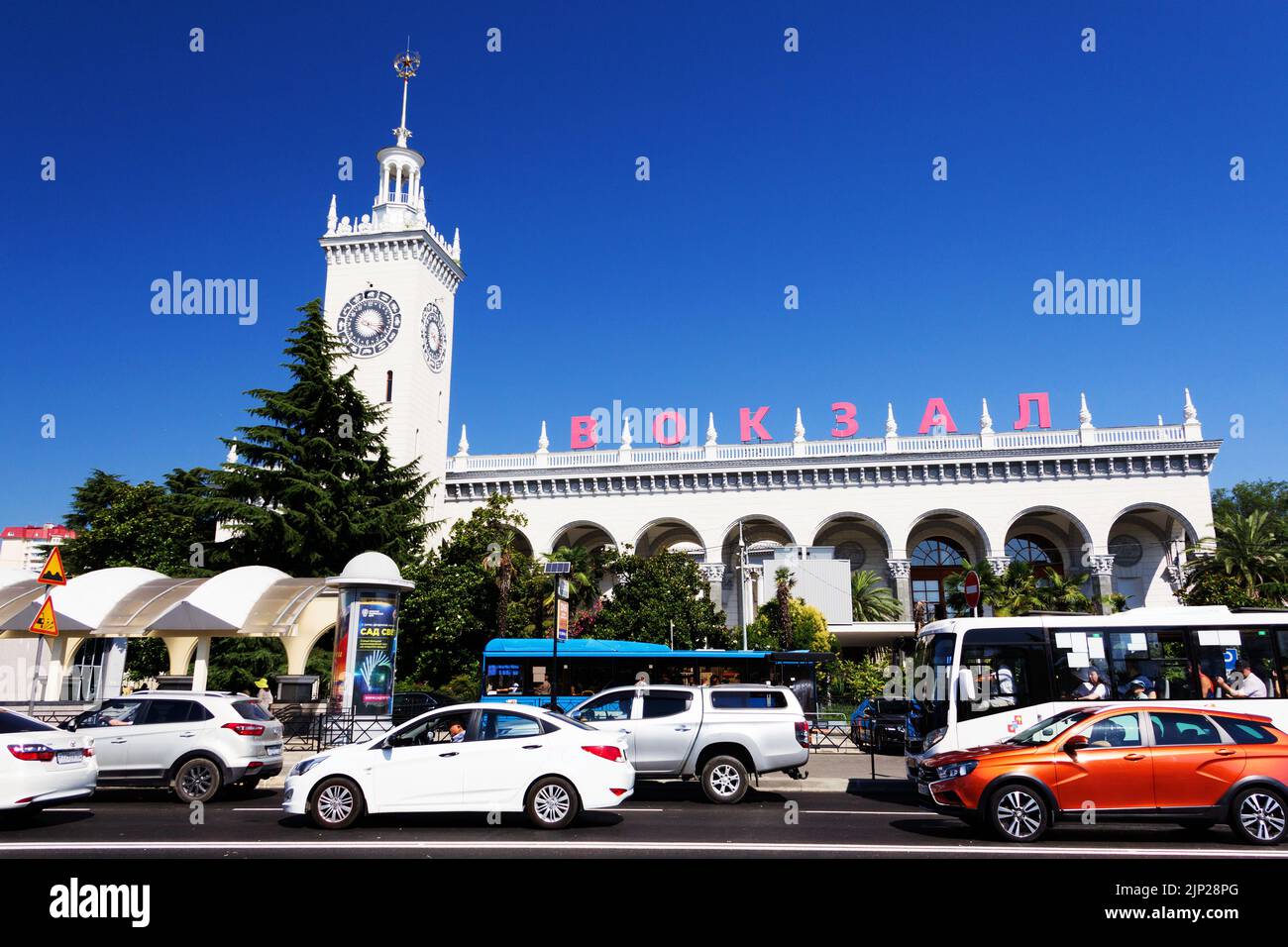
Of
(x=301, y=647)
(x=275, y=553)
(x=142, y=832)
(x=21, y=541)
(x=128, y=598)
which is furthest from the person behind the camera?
(x=21, y=541)

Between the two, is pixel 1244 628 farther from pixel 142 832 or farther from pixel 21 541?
pixel 21 541

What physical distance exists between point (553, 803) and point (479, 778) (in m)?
0.98

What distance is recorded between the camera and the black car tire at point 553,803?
34.4 ft

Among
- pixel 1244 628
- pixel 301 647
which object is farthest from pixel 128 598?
pixel 1244 628

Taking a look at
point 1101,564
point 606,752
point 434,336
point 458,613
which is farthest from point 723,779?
point 434,336

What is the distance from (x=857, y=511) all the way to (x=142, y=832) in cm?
3870

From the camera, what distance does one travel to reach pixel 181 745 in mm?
13508

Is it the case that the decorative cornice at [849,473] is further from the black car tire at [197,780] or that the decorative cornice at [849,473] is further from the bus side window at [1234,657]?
the black car tire at [197,780]

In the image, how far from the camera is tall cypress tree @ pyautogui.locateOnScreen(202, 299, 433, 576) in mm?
36500

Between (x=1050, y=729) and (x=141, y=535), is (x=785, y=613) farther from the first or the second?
(x=141, y=535)

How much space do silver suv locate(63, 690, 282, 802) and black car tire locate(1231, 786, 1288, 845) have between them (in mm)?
13702

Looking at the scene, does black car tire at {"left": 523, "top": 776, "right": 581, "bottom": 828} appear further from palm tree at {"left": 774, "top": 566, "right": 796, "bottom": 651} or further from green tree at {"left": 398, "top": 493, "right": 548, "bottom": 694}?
green tree at {"left": 398, "top": 493, "right": 548, "bottom": 694}

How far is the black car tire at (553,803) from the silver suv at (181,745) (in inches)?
231
